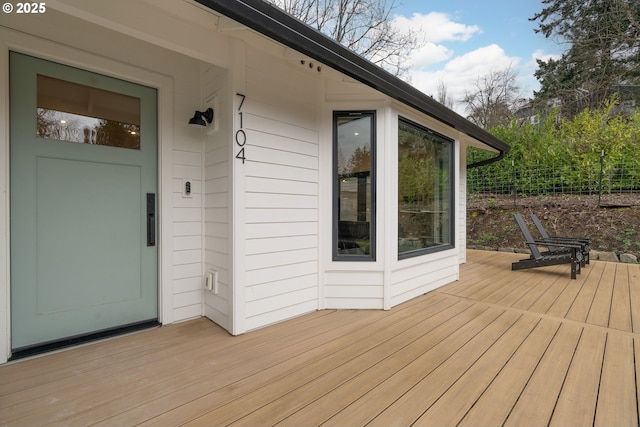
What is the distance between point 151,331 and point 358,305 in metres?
1.86

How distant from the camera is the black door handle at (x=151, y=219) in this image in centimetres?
244

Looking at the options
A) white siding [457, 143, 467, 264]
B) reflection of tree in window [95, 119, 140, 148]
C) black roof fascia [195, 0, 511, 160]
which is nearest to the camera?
black roof fascia [195, 0, 511, 160]

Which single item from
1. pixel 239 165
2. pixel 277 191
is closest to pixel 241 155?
pixel 239 165

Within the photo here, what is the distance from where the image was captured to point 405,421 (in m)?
1.36

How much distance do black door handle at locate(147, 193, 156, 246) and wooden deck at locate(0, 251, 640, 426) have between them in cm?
76

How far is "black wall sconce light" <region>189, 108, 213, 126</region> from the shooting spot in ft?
8.26

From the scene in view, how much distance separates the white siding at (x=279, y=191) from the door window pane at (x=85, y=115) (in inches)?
37.5

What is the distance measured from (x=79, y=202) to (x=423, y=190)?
3.47m

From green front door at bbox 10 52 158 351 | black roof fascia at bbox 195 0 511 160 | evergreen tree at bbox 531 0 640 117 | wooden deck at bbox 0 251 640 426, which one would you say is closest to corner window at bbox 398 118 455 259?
black roof fascia at bbox 195 0 511 160

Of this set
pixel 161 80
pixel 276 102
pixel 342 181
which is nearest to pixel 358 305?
pixel 342 181

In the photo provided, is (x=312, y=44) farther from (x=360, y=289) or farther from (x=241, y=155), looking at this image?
(x=360, y=289)

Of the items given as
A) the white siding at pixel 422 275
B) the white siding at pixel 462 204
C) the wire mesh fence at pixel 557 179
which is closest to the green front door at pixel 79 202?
the white siding at pixel 422 275

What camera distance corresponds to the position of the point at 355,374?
1.77 meters

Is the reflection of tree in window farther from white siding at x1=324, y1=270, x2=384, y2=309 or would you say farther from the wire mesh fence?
the wire mesh fence
